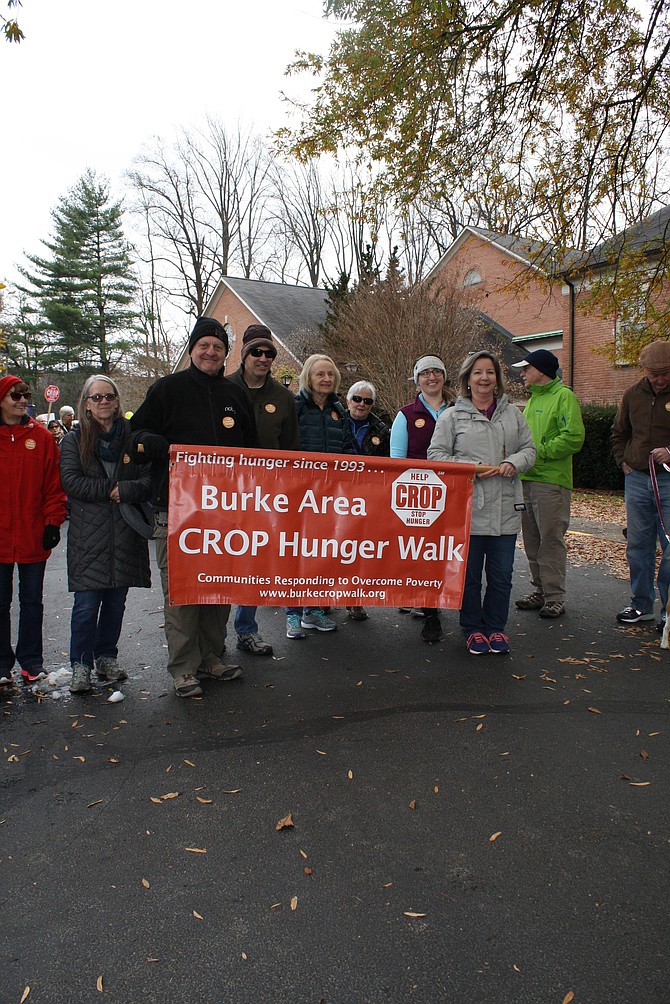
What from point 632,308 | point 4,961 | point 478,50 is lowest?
point 4,961

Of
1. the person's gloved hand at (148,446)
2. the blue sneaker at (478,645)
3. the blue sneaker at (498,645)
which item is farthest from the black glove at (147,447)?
the blue sneaker at (498,645)

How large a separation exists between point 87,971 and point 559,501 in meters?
5.14

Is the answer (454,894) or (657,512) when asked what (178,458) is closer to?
(454,894)

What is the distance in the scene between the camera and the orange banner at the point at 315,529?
14.3 ft

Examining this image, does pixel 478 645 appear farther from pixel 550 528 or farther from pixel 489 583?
pixel 550 528

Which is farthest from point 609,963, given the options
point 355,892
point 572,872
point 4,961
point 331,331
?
point 331,331

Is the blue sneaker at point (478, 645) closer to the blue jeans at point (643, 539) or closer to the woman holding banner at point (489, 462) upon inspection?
the woman holding banner at point (489, 462)

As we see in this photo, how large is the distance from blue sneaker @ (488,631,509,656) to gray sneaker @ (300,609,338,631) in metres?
1.37

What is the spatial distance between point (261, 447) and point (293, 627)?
1.55 metres

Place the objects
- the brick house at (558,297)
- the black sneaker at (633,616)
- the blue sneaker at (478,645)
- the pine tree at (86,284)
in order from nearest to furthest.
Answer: the blue sneaker at (478,645)
the black sneaker at (633,616)
the brick house at (558,297)
the pine tree at (86,284)

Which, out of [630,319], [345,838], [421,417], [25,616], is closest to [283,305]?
[630,319]

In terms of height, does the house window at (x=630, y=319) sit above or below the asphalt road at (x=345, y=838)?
above

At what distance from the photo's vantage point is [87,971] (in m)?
2.17

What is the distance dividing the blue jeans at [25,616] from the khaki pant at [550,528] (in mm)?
4254
